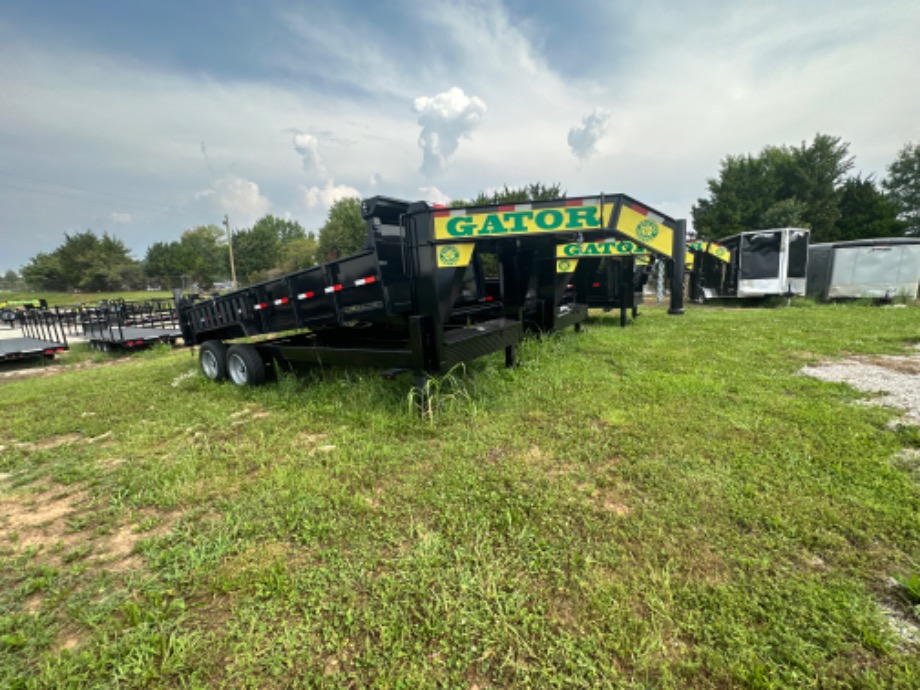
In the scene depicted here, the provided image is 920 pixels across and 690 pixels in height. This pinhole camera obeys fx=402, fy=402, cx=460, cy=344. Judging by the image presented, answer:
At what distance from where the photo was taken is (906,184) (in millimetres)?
40656

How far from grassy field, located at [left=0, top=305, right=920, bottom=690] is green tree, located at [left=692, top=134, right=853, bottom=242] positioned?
3783 cm

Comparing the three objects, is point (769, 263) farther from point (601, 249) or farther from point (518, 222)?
point (518, 222)

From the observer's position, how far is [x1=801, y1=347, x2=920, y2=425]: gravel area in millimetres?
3912

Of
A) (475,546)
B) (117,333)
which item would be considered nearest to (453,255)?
(475,546)

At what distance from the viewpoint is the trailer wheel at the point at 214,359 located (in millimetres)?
6082

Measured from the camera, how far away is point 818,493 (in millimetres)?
2471

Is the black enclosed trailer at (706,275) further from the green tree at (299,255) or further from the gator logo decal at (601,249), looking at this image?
the green tree at (299,255)

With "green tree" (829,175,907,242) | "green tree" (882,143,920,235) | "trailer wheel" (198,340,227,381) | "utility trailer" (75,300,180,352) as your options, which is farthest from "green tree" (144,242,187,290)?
"green tree" (882,143,920,235)

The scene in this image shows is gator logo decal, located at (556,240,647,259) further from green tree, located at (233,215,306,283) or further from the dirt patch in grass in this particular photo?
green tree, located at (233,215,306,283)

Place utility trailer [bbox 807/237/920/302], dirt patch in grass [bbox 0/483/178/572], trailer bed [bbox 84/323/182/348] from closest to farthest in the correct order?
dirt patch in grass [bbox 0/483/178/572], trailer bed [bbox 84/323/182/348], utility trailer [bbox 807/237/920/302]

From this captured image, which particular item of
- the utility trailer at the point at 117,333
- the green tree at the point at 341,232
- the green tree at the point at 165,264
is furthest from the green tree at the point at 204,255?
the utility trailer at the point at 117,333

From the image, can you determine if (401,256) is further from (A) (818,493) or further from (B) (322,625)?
(A) (818,493)

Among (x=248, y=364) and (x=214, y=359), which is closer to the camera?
(x=248, y=364)

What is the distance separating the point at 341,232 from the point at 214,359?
54.9m
